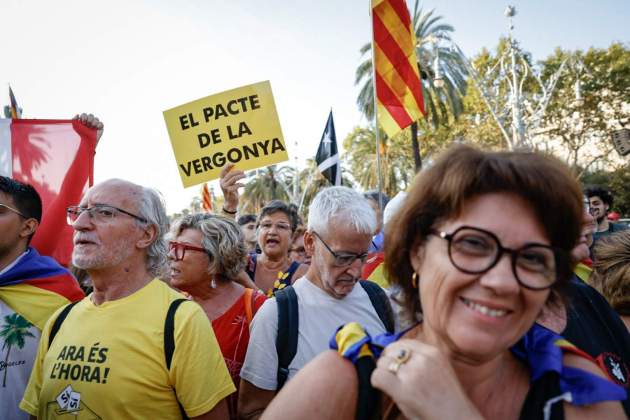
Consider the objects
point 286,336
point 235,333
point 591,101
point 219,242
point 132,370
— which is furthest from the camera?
point 591,101

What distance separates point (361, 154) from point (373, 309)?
3365 centimetres

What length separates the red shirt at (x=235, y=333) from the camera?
2.98 m

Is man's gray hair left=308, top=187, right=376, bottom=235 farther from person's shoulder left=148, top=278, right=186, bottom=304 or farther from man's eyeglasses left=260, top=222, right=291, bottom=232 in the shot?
man's eyeglasses left=260, top=222, right=291, bottom=232

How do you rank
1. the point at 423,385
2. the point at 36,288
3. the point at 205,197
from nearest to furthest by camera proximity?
the point at 423,385, the point at 36,288, the point at 205,197

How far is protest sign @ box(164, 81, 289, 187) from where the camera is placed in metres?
4.87

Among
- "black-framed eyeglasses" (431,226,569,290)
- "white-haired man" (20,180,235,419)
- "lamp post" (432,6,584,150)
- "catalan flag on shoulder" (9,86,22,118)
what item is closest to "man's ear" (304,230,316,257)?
"white-haired man" (20,180,235,419)

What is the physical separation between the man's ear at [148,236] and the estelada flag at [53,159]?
1.40 meters

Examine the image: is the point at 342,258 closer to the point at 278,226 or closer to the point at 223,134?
the point at 278,226

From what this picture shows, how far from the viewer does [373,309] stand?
2.81 meters

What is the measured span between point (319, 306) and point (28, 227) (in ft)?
6.64

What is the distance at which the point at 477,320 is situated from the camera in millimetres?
1394

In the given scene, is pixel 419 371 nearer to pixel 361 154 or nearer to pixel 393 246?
pixel 393 246

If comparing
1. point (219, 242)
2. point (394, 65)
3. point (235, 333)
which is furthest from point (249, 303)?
point (394, 65)

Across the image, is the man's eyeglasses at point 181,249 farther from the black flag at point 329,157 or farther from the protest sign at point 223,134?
the black flag at point 329,157
